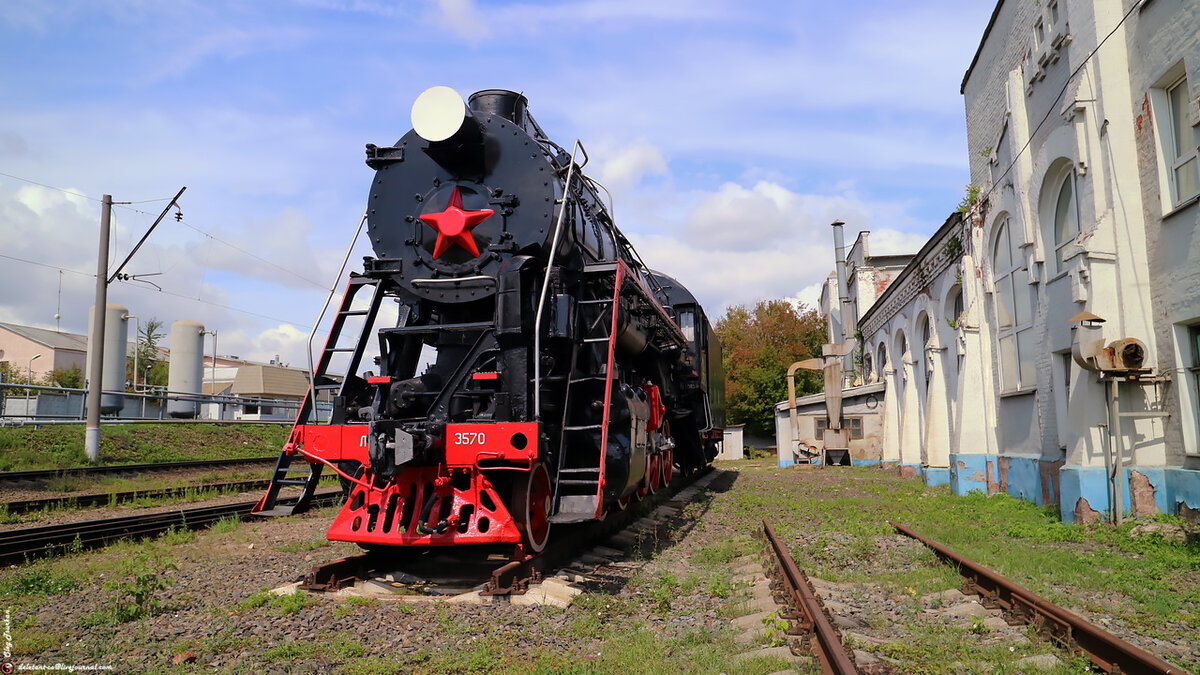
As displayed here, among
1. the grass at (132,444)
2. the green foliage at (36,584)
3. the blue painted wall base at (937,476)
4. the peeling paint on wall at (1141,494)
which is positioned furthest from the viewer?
the grass at (132,444)

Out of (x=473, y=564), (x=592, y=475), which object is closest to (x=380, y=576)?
(x=473, y=564)

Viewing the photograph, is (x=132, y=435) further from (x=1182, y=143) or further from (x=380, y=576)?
(x=1182, y=143)

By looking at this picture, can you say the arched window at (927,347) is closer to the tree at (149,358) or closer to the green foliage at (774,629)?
the green foliage at (774,629)

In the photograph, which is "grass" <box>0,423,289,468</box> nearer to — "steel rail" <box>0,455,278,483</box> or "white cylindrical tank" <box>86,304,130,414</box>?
"steel rail" <box>0,455,278,483</box>

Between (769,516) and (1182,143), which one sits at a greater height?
(1182,143)

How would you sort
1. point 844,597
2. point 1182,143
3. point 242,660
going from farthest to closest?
point 1182,143 → point 844,597 → point 242,660

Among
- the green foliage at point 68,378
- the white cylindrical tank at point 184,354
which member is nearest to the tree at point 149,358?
the green foliage at point 68,378

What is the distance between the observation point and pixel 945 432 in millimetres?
14547

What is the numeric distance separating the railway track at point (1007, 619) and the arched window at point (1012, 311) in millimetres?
6143

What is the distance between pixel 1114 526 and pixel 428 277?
24.3 feet

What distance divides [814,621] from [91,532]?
24.9 feet

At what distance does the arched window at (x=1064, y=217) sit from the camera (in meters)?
9.71

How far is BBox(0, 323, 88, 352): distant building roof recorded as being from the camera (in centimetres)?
5062

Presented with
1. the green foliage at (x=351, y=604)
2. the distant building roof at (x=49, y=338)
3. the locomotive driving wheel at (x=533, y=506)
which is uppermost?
the distant building roof at (x=49, y=338)
